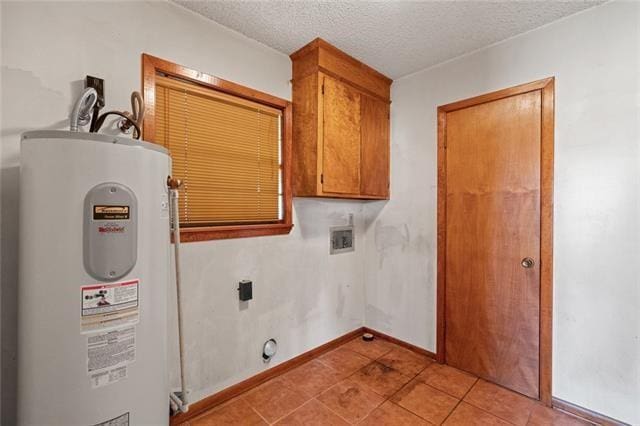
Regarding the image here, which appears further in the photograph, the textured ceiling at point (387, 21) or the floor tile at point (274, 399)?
the floor tile at point (274, 399)

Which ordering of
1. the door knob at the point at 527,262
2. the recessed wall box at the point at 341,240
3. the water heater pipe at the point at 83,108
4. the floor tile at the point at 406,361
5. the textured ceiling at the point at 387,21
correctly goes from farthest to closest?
the recessed wall box at the point at 341,240 → the floor tile at the point at 406,361 → the door knob at the point at 527,262 → the textured ceiling at the point at 387,21 → the water heater pipe at the point at 83,108

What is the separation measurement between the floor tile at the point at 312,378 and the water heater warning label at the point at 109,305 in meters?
1.43

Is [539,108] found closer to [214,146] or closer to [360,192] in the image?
[360,192]

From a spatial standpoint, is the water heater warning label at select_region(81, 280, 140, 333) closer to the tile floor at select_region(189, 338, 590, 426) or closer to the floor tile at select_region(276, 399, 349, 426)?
the tile floor at select_region(189, 338, 590, 426)

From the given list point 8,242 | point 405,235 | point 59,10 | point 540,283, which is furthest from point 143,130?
point 540,283

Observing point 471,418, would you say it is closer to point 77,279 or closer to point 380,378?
point 380,378

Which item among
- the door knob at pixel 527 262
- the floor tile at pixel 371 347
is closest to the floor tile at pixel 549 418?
the door knob at pixel 527 262

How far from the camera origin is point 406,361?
2.43 m

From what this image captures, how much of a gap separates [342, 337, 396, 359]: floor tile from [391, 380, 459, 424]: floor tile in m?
0.48

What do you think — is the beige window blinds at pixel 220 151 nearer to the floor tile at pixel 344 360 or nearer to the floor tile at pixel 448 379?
the floor tile at pixel 344 360

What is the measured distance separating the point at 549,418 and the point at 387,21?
2.70m

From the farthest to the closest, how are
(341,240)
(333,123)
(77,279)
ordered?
(341,240) → (333,123) → (77,279)

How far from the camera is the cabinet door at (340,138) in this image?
86.4 inches

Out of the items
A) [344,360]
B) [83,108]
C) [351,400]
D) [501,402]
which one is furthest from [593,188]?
[83,108]
